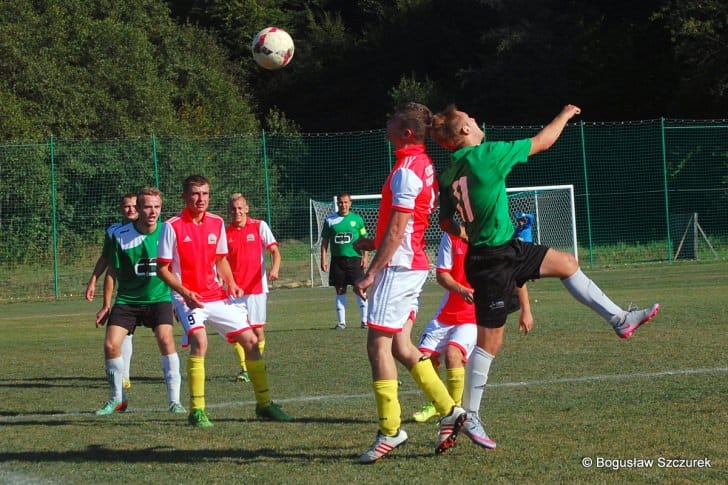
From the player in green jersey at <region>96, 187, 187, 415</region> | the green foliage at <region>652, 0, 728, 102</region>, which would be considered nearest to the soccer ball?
the player in green jersey at <region>96, 187, 187, 415</region>

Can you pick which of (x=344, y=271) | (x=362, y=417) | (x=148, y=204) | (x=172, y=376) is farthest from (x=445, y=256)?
(x=344, y=271)

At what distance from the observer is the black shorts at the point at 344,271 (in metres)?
16.2

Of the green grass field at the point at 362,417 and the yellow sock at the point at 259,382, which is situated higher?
the yellow sock at the point at 259,382

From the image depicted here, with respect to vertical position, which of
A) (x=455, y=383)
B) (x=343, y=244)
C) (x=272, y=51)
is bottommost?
(x=455, y=383)

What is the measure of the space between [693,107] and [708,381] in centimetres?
2989

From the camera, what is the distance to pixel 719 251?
28.0m

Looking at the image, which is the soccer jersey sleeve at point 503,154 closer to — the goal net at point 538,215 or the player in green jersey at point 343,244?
the player in green jersey at point 343,244

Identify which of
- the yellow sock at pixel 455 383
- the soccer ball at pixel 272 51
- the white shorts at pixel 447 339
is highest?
the soccer ball at pixel 272 51

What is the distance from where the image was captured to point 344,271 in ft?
53.5

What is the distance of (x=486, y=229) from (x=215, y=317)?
8.23ft

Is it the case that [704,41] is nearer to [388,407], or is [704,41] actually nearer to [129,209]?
[129,209]

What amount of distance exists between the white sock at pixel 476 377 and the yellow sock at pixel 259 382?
1.96 metres

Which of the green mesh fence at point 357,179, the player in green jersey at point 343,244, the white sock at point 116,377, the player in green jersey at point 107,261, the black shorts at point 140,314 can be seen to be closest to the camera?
the white sock at point 116,377

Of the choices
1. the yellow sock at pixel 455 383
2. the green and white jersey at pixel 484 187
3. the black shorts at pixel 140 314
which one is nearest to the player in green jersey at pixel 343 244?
the black shorts at pixel 140 314
